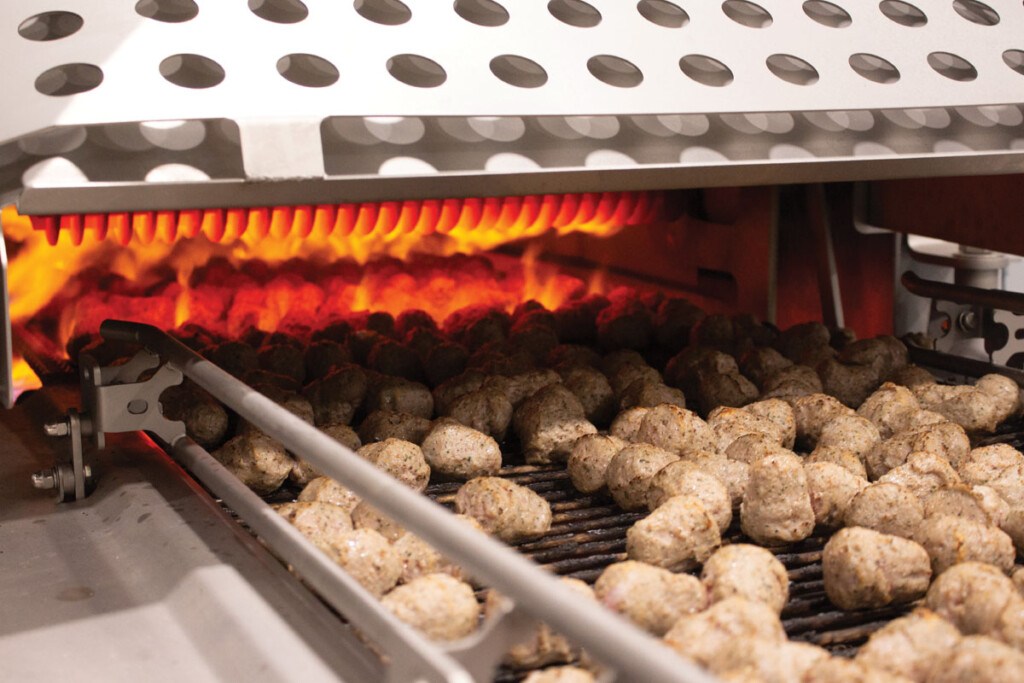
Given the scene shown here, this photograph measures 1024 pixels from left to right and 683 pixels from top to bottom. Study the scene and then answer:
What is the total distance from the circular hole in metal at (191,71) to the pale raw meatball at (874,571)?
1.07m

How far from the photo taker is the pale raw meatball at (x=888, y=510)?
1.67 meters

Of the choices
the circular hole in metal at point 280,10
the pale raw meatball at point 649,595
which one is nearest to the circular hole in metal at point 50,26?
the circular hole in metal at point 280,10

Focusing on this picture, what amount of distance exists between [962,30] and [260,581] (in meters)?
1.55

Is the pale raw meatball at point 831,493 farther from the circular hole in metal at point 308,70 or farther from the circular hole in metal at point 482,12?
the circular hole in metal at point 308,70

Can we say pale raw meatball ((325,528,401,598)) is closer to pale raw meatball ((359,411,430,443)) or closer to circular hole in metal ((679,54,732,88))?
pale raw meatball ((359,411,430,443))

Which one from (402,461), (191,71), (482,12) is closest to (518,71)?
(482,12)

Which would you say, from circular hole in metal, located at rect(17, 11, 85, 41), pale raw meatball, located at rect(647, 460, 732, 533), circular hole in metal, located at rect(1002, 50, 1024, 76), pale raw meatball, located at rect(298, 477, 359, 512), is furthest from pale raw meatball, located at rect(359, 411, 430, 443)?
circular hole in metal, located at rect(1002, 50, 1024, 76)

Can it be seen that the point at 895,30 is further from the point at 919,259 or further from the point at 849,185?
the point at 919,259

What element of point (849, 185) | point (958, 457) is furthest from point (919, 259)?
point (958, 457)

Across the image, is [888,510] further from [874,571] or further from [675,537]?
[675,537]

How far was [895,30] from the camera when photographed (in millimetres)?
1860

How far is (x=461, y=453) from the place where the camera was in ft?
6.40

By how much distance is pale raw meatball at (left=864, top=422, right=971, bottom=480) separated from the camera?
1.95 m

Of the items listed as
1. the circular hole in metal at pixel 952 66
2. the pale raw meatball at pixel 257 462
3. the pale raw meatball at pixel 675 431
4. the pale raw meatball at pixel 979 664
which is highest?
the circular hole in metal at pixel 952 66
